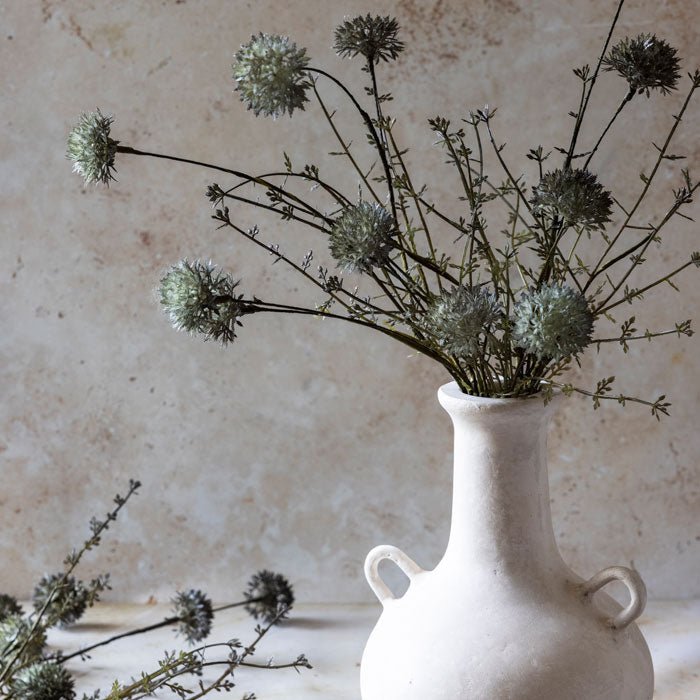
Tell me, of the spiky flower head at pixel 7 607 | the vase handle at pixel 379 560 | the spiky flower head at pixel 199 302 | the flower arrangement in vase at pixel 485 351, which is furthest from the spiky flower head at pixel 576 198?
the spiky flower head at pixel 7 607

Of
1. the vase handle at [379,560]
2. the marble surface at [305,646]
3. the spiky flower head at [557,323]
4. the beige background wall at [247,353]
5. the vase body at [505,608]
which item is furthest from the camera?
the beige background wall at [247,353]

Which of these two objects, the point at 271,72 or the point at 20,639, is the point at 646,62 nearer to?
the point at 271,72

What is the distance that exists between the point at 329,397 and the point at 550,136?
1.33 feet

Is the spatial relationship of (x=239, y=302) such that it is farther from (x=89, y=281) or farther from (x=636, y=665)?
(x=89, y=281)

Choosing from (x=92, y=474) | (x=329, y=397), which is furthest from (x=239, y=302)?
(x=92, y=474)

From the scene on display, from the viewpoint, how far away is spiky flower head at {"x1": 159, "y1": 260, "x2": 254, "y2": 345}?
26.7 inches

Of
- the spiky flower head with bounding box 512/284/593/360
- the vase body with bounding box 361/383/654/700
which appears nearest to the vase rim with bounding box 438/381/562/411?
the vase body with bounding box 361/383/654/700

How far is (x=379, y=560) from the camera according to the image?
894mm

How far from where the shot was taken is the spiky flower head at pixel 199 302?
68 cm

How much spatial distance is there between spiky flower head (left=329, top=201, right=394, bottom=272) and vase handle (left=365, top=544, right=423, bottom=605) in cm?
31

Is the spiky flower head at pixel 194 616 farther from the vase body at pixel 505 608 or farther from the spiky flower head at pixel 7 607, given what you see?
the vase body at pixel 505 608

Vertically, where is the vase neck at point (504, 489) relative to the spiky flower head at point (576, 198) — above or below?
below

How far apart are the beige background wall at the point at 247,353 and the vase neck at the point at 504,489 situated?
45 cm

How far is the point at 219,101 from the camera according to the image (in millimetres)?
1188
